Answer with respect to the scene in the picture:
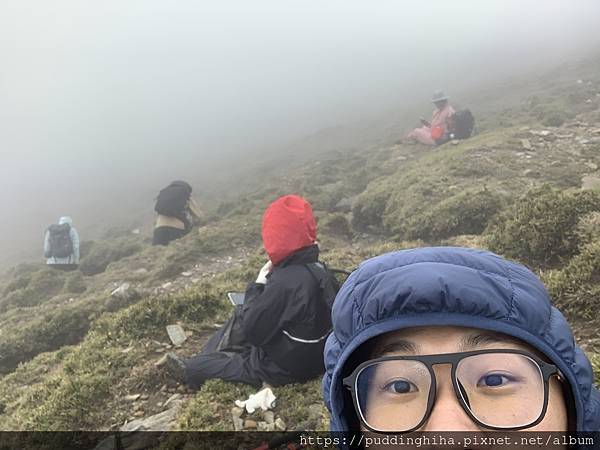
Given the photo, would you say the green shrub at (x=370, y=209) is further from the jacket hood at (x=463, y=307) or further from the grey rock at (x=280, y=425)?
the jacket hood at (x=463, y=307)

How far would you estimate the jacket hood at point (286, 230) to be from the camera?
6422 mm

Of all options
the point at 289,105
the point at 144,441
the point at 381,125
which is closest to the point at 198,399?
the point at 144,441

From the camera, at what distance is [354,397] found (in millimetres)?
2279

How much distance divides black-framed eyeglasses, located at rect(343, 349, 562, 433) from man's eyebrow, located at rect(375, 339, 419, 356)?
0.07m

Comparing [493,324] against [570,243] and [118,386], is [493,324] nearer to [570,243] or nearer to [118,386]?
[570,243]

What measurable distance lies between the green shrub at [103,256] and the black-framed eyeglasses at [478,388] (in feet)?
63.7

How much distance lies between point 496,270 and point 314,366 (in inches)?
174

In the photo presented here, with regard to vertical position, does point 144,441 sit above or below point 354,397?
below

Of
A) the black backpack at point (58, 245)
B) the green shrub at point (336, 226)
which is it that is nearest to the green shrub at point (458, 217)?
the green shrub at point (336, 226)

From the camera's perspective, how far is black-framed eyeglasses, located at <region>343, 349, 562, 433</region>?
2057 mm

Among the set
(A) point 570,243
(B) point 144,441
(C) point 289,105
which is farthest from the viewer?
(C) point 289,105

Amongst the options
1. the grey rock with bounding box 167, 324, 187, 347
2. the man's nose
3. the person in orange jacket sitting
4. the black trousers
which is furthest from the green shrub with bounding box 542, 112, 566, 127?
the man's nose

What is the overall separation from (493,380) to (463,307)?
0.33 metres

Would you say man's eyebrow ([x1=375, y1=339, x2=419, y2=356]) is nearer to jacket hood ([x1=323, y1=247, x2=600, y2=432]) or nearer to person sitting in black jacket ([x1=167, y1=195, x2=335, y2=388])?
jacket hood ([x1=323, y1=247, x2=600, y2=432])
